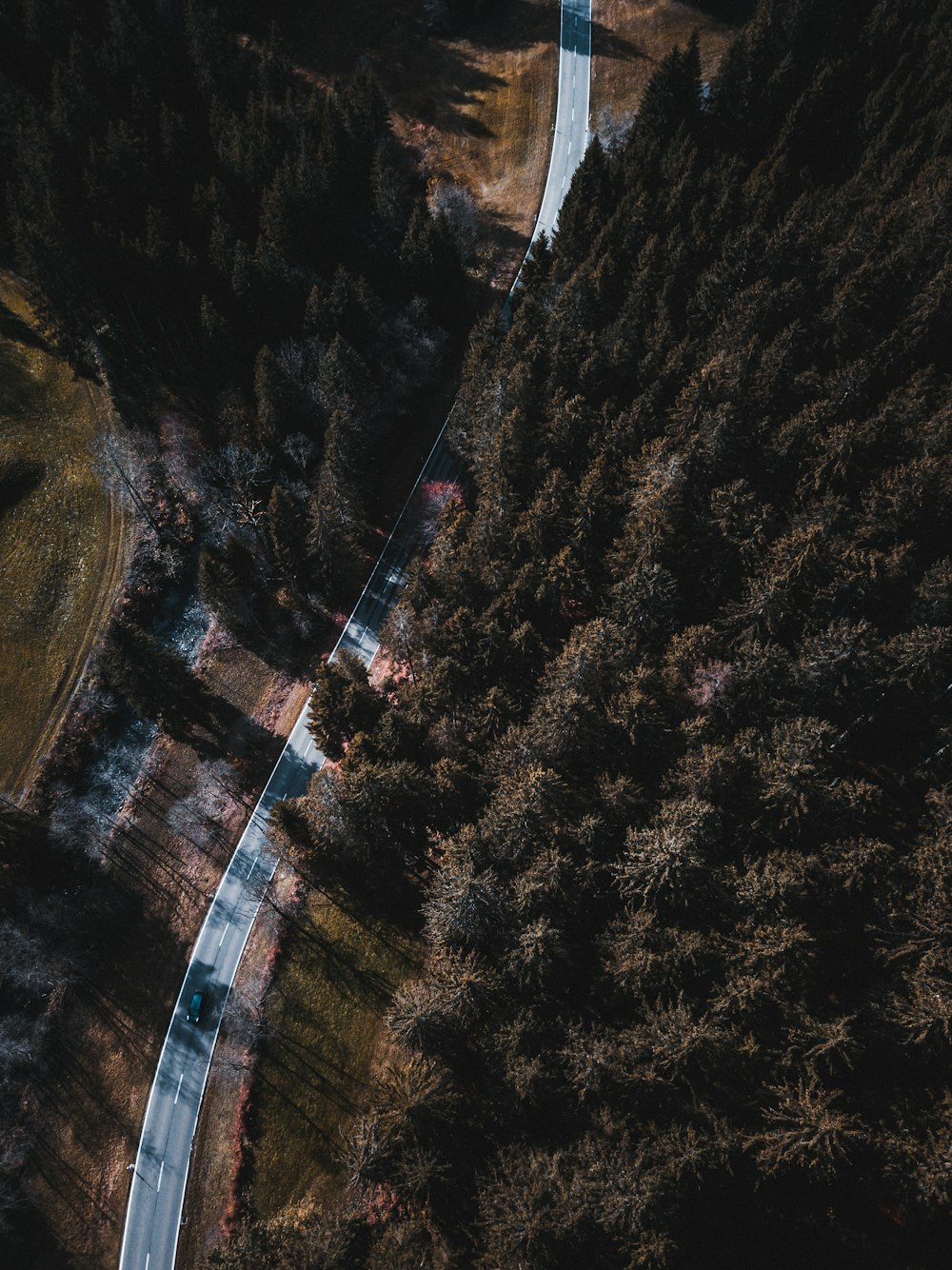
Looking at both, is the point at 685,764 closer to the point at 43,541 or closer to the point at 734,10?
the point at 43,541

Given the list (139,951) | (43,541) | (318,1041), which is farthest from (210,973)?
(43,541)

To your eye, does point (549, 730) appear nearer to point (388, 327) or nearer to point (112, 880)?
point (112, 880)

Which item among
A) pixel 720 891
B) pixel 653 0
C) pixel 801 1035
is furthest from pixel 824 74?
pixel 801 1035

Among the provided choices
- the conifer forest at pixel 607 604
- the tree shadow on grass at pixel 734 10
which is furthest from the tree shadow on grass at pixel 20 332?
the tree shadow on grass at pixel 734 10

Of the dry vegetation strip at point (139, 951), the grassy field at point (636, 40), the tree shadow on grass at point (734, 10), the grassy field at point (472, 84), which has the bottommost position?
the dry vegetation strip at point (139, 951)

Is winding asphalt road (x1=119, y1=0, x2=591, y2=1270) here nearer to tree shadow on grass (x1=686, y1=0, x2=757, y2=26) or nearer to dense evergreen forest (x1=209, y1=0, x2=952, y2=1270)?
dense evergreen forest (x1=209, y1=0, x2=952, y2=1270)

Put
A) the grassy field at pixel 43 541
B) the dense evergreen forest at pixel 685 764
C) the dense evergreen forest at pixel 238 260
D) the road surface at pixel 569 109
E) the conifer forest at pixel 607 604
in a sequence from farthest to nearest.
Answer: the road surface at pixel 569 109 < the dense evergreen forest at pixel 238 260 < the grassy field at pixel 43 541 < the conifer forest at pixel 607 604 < the dense evergreen forest at pixel 685 764

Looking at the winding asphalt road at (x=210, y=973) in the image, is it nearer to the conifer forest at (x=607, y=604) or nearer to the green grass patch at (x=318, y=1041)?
the conifer forest at (x=607, y=604)
